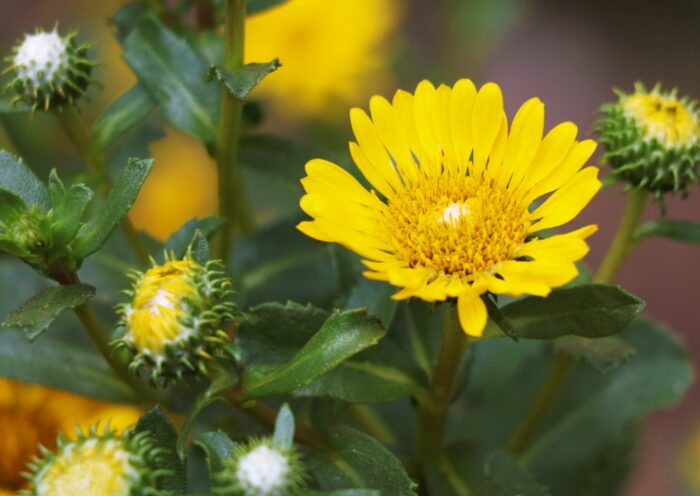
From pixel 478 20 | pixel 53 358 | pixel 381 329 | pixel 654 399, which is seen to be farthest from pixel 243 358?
pixel 478 20

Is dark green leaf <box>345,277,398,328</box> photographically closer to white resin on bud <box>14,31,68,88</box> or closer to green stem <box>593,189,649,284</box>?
green stem <box>593,189,649,284</box>

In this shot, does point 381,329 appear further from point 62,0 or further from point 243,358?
point 62,0

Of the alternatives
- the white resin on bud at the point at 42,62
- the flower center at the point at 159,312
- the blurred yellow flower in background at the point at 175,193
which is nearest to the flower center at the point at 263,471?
the flower center at the point at 159,312

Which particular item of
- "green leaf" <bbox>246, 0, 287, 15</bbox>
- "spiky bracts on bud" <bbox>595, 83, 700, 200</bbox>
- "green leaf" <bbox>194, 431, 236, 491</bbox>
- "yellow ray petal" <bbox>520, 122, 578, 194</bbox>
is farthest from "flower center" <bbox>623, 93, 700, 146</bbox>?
"green leaf" <bbox>194, 431, 236, 491</bbox>

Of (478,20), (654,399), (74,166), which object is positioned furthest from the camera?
(478,20)

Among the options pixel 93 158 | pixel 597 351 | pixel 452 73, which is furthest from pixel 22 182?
pixel 452 73

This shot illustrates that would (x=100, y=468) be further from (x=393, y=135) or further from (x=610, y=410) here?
(x=610, y=410)

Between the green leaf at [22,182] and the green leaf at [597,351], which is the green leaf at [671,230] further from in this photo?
the green leaf at [22,182]

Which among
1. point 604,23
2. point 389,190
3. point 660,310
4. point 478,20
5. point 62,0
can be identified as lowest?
point 389,190
